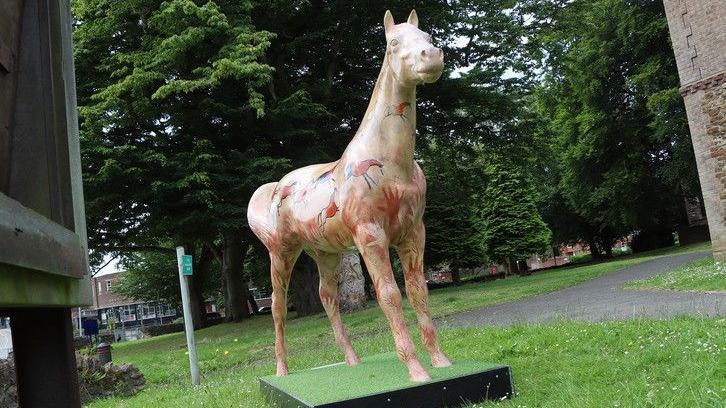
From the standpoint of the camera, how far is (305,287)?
815 inches

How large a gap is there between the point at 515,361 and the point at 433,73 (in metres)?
3.27

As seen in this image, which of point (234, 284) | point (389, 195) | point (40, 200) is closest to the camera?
point (40, 200)

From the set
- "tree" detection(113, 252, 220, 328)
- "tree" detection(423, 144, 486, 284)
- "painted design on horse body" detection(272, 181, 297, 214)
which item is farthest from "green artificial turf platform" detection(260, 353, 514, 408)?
"tree" detection(113, 252, 220, 328)

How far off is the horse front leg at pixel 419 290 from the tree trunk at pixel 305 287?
49.7ft

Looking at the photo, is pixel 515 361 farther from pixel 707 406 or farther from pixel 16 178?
pixel 16 178

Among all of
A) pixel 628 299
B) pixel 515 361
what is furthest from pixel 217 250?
pixel 515 361

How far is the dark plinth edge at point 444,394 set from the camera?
4.57 metres

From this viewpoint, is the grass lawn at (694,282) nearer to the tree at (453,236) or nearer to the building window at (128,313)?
the tree at (453,236)

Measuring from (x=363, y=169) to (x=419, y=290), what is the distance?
3.77ft

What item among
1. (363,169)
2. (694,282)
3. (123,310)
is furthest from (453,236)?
(123,310)

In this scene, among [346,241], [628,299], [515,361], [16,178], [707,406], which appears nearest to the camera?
[16,178]

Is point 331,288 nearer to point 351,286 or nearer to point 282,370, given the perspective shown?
point 282,370

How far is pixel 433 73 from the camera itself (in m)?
4.82

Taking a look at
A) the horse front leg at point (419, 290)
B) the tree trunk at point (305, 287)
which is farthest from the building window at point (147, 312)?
the horse front leg at point (419, 290)
